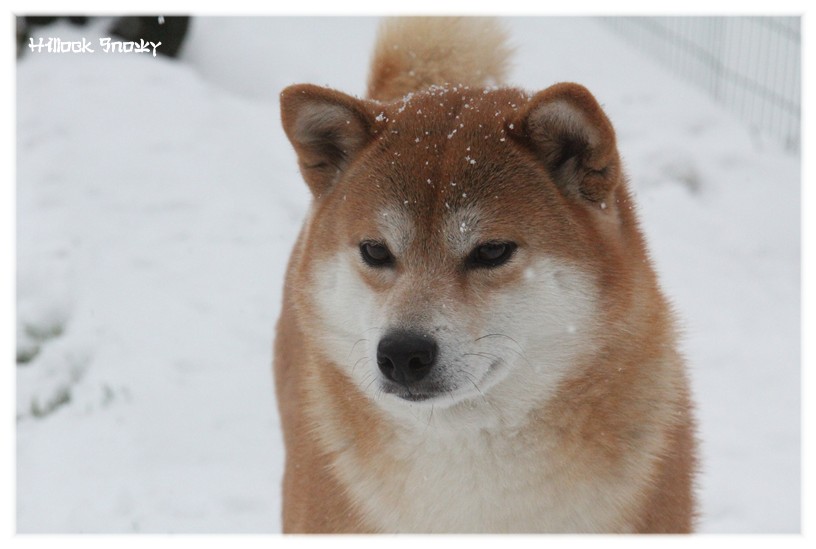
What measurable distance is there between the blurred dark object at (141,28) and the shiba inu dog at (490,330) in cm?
469

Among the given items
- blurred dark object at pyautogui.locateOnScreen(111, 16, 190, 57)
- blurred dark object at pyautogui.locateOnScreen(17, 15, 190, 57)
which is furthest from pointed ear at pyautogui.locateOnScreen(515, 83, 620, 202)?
blurred dark object at pyautogui.locateOnScreen(111, 16, 190, 57)

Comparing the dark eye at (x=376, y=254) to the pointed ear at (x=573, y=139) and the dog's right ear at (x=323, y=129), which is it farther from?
the pointed ear at (x=573, y=139)

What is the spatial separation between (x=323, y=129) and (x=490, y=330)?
887 millimetres

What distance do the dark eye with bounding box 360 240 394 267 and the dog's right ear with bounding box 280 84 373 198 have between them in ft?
1.27

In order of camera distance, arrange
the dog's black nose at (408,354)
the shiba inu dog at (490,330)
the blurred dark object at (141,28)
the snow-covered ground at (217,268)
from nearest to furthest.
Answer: the dog's black nose at (408,354), the shiba inu dog at (490,330), the snow-covered ground at (217,268), the blurred dark object at (141,28)

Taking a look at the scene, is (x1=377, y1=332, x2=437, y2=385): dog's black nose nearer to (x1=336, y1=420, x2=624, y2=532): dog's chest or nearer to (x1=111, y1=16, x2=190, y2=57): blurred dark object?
(x1=336, y1=420, x2=624, y2=532): dog's chest

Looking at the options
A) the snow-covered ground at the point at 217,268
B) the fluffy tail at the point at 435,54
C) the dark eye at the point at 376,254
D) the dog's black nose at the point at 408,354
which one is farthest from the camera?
the snow-covered ground at the point at 217,268

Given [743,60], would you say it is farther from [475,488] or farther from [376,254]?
[475,488]

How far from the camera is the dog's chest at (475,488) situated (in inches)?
106

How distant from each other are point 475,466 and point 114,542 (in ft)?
5.45

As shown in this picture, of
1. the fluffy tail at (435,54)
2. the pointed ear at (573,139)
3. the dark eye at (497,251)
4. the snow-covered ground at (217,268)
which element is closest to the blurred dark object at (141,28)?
the snow-covered ground at (217,268)

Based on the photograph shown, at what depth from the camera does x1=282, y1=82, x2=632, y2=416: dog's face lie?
104 inches

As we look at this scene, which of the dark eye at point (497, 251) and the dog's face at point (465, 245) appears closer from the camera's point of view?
the dog's face at point (465, 245)

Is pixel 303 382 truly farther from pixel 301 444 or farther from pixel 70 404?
pixel 70 404
